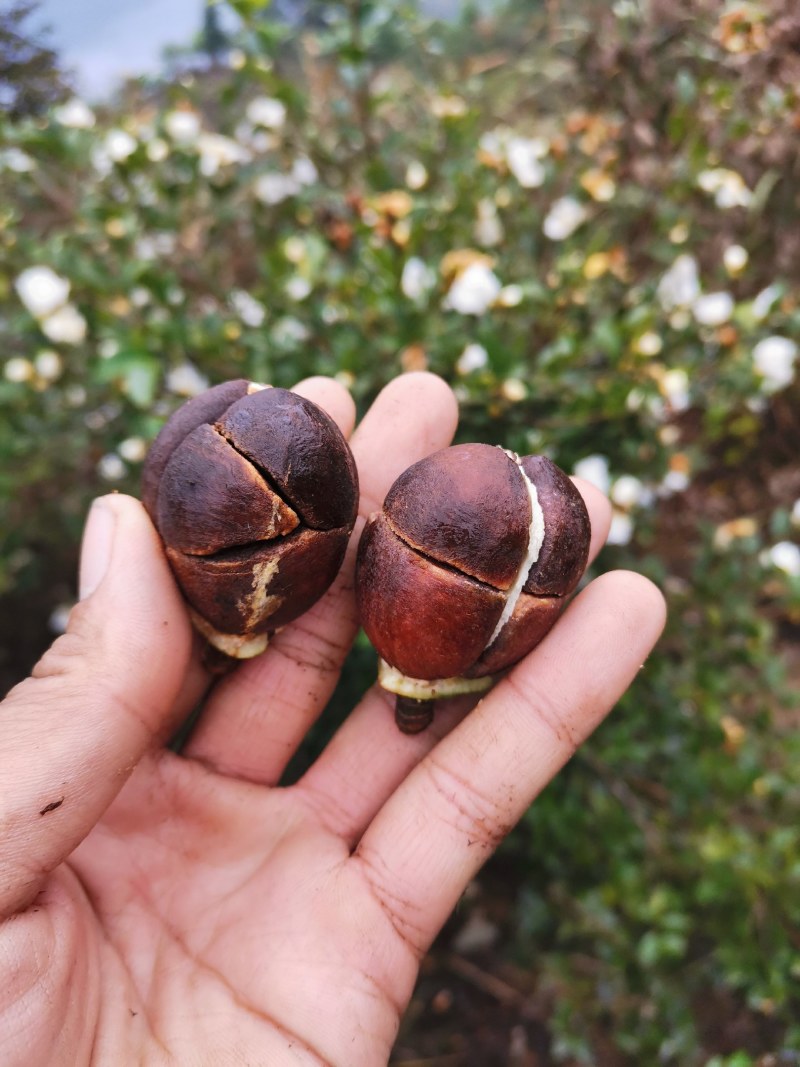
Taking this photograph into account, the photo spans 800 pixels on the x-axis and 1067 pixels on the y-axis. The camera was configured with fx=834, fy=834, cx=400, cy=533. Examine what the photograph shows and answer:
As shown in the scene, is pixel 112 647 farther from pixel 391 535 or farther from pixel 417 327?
pixel 417 327

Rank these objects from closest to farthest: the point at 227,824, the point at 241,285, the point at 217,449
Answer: the point at 217,449 < the point at 227,824 < the point at 241,285

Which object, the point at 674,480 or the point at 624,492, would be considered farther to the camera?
the point at 674,480

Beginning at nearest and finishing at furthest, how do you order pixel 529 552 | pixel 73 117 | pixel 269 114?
pixel 529 552, pixel 73 117, pixel 269 114

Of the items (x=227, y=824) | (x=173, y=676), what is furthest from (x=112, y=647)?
(x=227, y=824)

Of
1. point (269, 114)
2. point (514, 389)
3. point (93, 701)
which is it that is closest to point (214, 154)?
point (269, 114)

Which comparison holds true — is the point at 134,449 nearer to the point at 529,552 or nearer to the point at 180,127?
the point at 180,127
